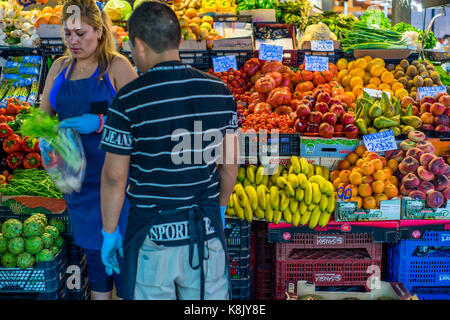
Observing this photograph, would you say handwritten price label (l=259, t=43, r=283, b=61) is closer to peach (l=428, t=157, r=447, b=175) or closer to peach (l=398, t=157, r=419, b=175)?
peach (l=398, t=157, r=419, b=175)

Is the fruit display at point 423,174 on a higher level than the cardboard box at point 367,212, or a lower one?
higher

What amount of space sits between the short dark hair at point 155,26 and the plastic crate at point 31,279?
1787mm

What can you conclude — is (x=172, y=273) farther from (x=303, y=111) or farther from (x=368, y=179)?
(x=303, y=111)

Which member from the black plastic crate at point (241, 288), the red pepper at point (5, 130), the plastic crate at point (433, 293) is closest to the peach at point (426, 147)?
the plastic crate at point (433, 293)

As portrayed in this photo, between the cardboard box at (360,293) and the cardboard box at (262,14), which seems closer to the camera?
the cardboard box at (360,293)

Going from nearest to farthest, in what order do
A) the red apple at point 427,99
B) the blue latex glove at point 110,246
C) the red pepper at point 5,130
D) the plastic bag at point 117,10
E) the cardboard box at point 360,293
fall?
the blue latex glove at point 110,246 → the cardboard box at point 360,293 → the red pepper at point 5,130 → the red apple at point 427,99 → the plastic bag at point 117,10

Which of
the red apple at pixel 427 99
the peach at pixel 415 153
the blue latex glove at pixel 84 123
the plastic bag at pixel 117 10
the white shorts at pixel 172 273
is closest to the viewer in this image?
the white shorts at pixel 172 273

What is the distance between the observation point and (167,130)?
1778 millimetres

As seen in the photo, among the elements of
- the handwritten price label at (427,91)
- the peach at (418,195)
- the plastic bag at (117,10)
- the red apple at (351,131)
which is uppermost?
the plastic bag at (117,10)

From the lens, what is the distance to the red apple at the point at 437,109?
3801mm

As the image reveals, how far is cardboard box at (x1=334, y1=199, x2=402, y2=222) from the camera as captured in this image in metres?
3.27

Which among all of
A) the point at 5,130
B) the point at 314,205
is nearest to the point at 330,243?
the point at 314,205

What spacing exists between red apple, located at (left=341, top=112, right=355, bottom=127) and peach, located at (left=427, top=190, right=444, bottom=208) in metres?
0.84

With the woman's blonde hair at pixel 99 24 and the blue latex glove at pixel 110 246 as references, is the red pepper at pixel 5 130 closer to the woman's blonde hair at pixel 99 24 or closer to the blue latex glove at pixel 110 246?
the woman's blonde hair at pixel 99 24
